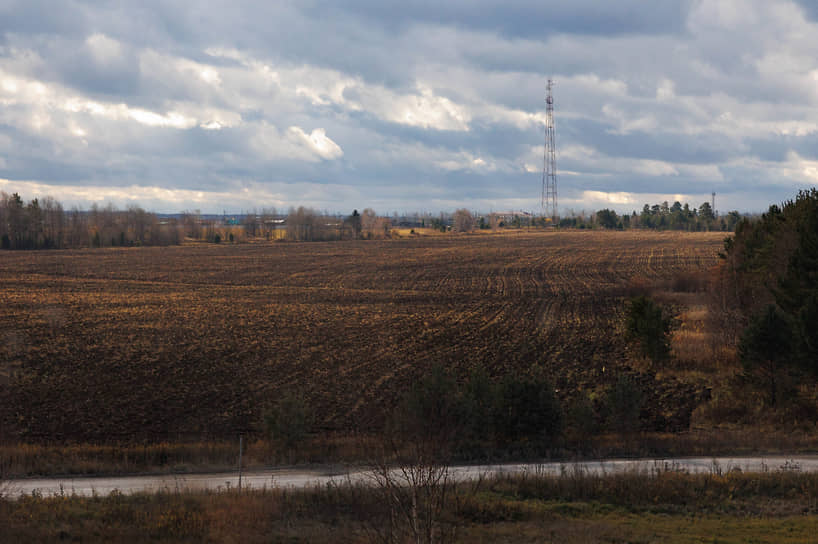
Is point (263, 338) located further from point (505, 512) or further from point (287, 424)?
point (505, 512)

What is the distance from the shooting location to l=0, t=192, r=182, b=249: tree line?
146750 mm

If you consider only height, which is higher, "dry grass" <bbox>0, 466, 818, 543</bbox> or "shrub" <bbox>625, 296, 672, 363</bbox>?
"shrub" <bbox>625, 296, 672, 363</bbox>

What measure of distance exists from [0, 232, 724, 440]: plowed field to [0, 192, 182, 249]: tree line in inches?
2343

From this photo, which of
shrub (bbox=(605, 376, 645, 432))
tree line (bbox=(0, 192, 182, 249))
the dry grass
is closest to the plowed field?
shrub (bbox=(605, 376, 645, 432))

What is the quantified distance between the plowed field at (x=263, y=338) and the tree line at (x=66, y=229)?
5951 cm

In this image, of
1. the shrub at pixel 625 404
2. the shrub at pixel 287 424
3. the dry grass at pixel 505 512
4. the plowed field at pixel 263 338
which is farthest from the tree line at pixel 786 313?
the shrub at pixel 287 424

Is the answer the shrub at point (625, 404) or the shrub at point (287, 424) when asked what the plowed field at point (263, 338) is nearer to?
the shrub at point (287, 424)

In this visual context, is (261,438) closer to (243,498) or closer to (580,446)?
(243,498)

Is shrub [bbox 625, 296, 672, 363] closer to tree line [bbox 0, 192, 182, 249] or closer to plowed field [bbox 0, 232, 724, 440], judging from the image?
plowed field [bbox 0, 232, 724, 440]

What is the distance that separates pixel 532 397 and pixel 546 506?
6535 mm

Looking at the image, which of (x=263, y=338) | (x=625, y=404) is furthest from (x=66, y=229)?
(x=625, y=404)

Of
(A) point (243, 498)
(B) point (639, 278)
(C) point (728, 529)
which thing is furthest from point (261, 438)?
(B) point (639, 278)

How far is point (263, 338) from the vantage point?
44.4 m

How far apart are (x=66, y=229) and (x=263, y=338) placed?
459ft
